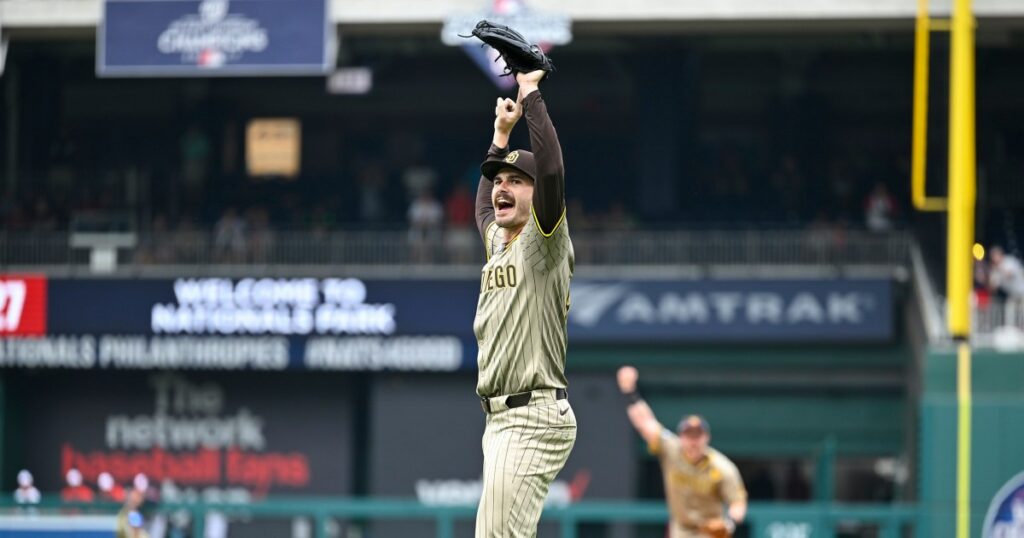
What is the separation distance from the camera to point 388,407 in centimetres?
1977

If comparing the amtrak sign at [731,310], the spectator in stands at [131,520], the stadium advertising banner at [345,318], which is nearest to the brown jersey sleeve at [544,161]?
the spectator in stands at [131,520]

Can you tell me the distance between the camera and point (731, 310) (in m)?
19.1

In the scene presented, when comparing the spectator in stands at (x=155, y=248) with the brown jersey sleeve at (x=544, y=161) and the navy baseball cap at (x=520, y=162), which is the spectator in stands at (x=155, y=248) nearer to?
the navy baseball cap at (x=520, y=162)

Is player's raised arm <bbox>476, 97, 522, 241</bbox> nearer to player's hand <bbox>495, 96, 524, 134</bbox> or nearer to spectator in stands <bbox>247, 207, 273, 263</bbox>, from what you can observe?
player's hand <bbox>495, 96, 524, 134</bbox>

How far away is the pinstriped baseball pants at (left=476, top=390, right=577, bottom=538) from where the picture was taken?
5766 millimetres

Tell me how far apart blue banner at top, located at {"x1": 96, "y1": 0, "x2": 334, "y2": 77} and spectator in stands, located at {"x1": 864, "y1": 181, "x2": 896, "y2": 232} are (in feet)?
22.1

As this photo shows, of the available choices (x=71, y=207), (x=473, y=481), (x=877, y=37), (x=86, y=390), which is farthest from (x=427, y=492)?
(x=877, y=37)

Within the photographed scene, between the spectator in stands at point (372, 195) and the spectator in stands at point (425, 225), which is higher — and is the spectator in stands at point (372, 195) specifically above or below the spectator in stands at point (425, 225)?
above

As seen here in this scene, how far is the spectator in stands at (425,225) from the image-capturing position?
775 inches

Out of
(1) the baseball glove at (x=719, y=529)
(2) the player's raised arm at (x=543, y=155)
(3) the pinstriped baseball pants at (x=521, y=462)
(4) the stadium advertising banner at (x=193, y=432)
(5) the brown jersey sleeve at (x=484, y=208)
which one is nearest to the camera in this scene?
(2) the player's raised arm at (x=543, y=155)

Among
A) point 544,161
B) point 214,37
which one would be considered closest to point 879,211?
point 214,37

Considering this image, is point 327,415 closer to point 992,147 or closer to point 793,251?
point 793,251

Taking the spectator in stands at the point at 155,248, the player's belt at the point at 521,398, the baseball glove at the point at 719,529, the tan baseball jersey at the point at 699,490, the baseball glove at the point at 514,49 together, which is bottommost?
the baseball glove at the point at 719,529

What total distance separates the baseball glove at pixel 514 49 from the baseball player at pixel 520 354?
0.48 feet
